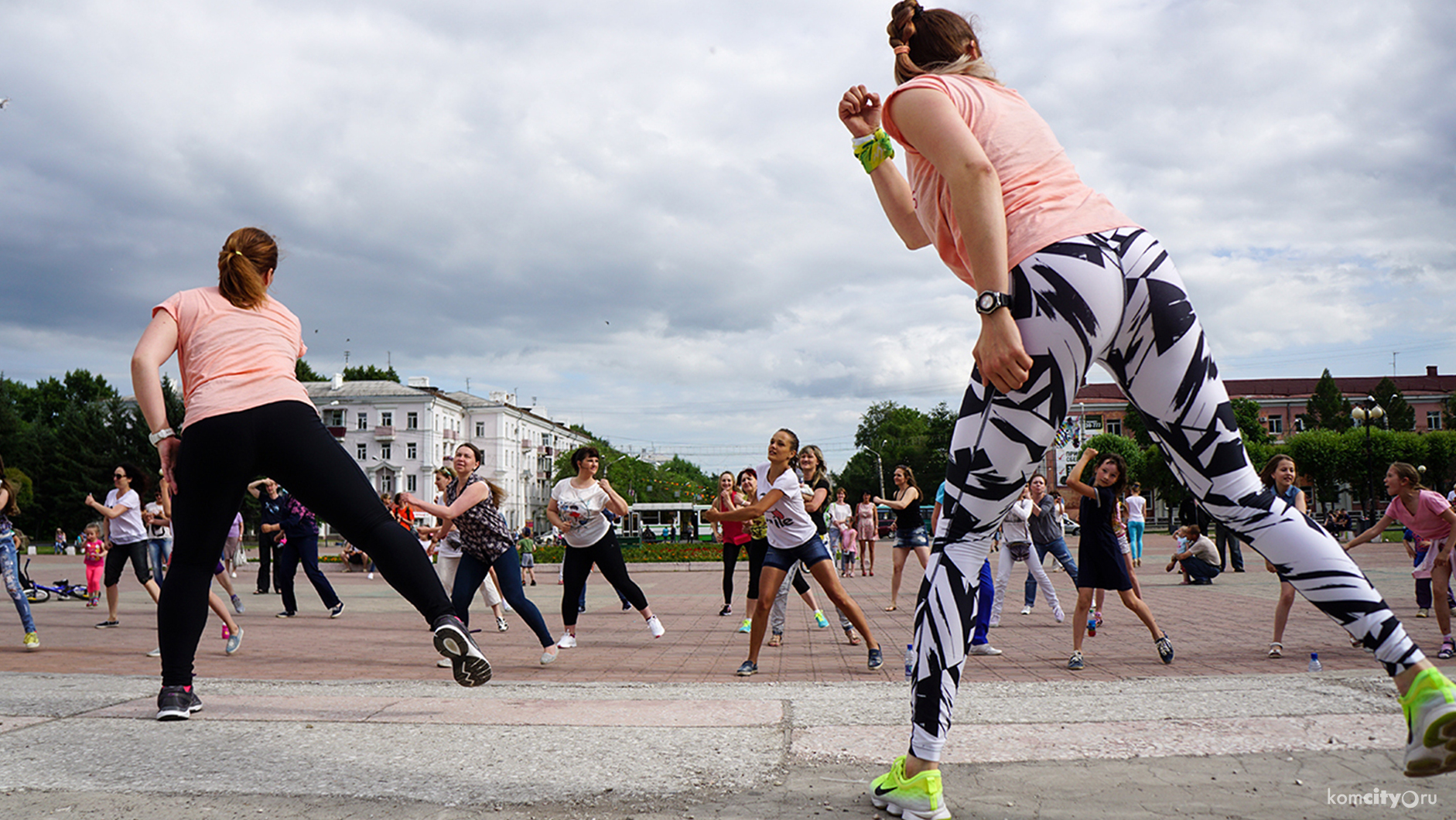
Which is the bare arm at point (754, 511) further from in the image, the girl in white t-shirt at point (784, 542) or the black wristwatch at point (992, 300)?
the black wristwatch at point (992, 300)

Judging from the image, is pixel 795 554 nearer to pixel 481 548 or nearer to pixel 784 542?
pixel 784 542

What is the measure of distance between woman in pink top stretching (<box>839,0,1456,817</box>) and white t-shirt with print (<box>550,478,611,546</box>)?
6.53m

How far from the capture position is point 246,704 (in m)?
4.18

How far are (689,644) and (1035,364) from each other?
23.6 ft

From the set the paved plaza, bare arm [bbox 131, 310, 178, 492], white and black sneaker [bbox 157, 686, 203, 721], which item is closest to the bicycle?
the paved plaza

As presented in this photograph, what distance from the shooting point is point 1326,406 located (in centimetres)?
9781

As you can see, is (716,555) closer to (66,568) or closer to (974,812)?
(66,568)

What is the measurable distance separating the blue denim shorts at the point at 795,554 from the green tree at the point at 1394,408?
11030 cm

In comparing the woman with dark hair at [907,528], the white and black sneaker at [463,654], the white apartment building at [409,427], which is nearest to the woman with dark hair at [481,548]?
the white and black sneaker at [463,654]

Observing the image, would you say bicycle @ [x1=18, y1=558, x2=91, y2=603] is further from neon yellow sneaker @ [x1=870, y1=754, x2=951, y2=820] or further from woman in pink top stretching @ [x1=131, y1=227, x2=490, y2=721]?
neon yellow sneaker @ [x1=870, y1=754, x2=951, y2=820]

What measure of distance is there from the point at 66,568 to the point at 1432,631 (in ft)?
113

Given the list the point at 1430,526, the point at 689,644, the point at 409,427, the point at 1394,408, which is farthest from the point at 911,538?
the point at 1394,408

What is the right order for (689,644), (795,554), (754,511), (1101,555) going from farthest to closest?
(689,644) < (1101,555) < (795,554) < (754,511)

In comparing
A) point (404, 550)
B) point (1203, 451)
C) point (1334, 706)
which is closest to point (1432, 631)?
point (1334, 706)
